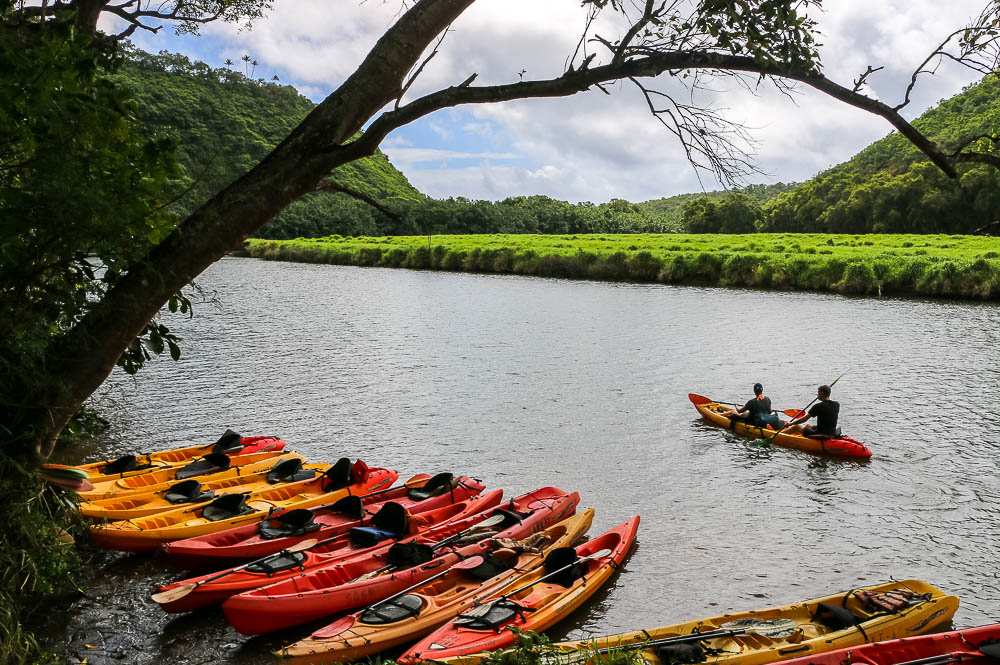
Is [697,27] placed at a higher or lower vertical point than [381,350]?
higher

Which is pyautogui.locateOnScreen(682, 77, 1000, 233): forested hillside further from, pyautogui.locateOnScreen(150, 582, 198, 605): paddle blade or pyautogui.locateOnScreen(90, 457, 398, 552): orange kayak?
pyautogui.locateOnScreen(150, 582, 198, 605): paddle blade

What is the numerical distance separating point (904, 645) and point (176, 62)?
12.4 meters

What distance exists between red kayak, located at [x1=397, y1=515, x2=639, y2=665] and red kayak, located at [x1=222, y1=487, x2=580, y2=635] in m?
1.01

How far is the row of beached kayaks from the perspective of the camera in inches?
282

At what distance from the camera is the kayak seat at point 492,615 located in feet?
25.1

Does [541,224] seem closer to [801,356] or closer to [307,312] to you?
[307,312]

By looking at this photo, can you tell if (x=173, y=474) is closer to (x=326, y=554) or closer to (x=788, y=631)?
(x=326, y=554)

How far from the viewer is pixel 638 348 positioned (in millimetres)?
26984

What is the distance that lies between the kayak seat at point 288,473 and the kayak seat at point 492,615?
511 cm

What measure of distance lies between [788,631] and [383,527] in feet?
17.8

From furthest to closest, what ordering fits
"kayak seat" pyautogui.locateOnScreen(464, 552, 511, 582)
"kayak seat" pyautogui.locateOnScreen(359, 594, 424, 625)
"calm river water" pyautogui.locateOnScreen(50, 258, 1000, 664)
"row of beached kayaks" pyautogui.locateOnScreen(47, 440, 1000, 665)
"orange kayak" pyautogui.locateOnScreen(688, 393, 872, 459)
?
"orange kayak" pyautogui.locateOnScreen(688, 393, 872, 459), "calm river water" pyautogui.locateOnScreen(50, 258, 1000, 664), "kayak seat" pyautogui.locateOnScreen(464, 552, 511, 582), "kayak seat" pyautogui.locateOnScreen(359, 594, 424, 625), "row of beached kayaks" pyautogui.locateOnScreen(47, 440, 1000, 665)

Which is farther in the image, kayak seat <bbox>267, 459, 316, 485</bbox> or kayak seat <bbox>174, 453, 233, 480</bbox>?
kayak seat <bbox>174, 453, 233, 480</bbox>

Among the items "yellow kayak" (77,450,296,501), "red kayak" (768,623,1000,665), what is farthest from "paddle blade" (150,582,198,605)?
"red kayak" (768,623,1000,665)

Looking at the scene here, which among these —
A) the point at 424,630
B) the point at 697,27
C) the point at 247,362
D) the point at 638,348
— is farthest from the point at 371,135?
the point at 638,348
